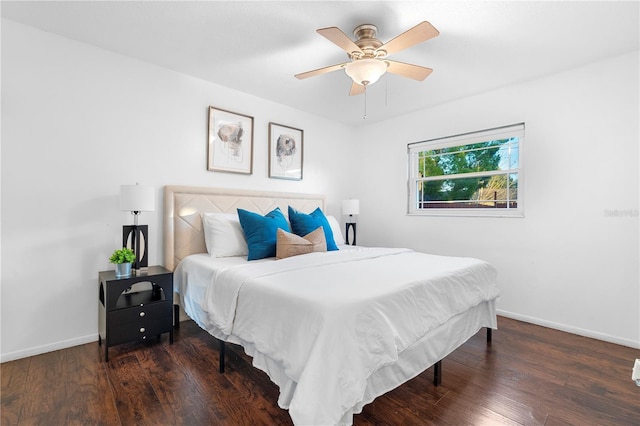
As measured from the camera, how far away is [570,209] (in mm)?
2898

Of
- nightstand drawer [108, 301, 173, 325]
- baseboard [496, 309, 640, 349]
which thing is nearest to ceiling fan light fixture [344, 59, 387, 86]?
nightstand drawer [108, 301, 173, 325]

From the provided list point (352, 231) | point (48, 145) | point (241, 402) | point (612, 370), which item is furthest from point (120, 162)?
point (612, 370)

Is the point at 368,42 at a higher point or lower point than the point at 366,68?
higher

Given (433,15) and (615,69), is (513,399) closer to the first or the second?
(433,15)

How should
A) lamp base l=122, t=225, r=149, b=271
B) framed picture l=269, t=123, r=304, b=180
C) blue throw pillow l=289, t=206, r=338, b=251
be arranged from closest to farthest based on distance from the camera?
lamp base l=122, t=225, r=149, b=271
blue throw pillow l=289, t=206, r=338, b=251
framed picture l=269, t=123, r=304, b=180

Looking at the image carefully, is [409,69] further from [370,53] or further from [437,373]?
[437,373]

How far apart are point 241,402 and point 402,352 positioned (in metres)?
0.94

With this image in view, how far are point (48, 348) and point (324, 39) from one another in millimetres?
3146

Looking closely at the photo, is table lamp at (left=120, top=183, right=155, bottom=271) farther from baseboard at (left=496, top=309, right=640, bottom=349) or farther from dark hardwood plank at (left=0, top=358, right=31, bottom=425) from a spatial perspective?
baseboard at (left=496, top=309, right=640, bottom=349)

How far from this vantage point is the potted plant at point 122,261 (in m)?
2.32

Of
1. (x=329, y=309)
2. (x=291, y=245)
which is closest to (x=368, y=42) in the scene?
(x=291, y=245)

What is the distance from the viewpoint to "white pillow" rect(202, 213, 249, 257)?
2.81 meters

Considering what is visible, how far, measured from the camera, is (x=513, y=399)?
5.94 ft

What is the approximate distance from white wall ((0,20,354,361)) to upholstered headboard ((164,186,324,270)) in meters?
0.12
